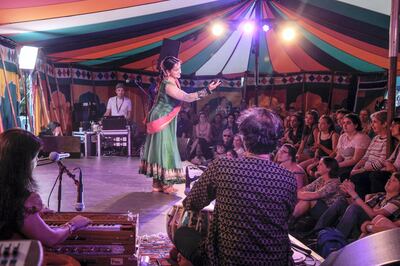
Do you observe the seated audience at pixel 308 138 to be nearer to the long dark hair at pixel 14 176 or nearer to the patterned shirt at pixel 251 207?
the patterned shirt at pixel 251 207

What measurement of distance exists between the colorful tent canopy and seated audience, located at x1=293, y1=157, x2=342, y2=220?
2.46 meters

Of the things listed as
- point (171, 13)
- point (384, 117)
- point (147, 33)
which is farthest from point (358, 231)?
point (147, 33)

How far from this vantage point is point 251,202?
1.75m

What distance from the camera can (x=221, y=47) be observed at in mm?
9375

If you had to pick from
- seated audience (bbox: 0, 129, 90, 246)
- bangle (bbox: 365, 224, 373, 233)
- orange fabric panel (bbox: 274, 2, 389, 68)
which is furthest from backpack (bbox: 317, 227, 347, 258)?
orange fabric panel (bbox: 274, 2, 389, 68)

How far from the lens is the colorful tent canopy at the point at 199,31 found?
532cm

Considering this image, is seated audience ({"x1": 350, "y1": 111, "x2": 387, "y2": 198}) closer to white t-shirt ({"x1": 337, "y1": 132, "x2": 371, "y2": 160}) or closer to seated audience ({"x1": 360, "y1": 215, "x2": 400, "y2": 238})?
white t-shirt ({"x1": 337, "y1": 132, "x2": 371, "y2": 160})

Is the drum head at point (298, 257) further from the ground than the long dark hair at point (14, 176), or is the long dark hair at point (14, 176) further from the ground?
the long dark hair at point (14, 176)

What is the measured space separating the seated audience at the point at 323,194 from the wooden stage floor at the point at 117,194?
133cm

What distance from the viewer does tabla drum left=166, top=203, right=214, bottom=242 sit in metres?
2.31

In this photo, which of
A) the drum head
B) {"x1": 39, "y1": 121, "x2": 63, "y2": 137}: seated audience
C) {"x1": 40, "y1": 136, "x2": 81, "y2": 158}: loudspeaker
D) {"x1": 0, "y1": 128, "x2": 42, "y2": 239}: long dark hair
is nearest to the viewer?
{"x1": 0, "y1": 128, "x2": 42, "y2": 239}: long dark hair

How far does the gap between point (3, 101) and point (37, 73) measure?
1807mm

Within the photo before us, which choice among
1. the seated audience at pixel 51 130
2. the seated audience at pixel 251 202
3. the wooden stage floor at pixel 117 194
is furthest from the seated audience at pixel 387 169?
the seated audience at pixel 51 130

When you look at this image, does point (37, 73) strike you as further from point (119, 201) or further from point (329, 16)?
point (329, 16)
